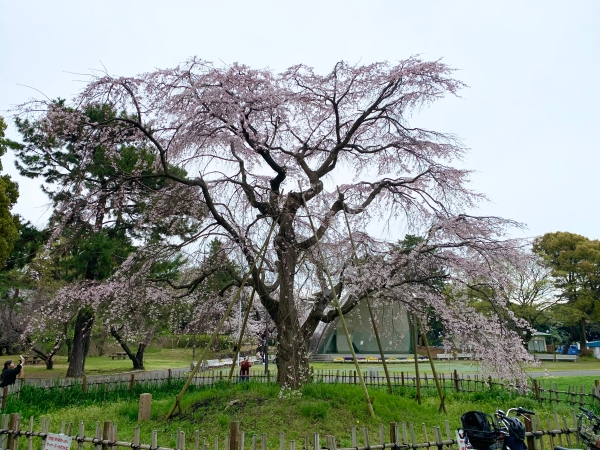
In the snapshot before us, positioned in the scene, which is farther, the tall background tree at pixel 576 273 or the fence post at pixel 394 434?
the tall background tree at pixel 576 273

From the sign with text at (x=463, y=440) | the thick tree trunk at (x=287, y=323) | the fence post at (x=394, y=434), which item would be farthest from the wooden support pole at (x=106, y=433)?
the thick tree trunk at (x=287, y=323)

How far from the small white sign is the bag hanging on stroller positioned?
157 inches

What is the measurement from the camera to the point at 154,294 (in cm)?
988

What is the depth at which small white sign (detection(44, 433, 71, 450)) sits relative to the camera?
4645 mm

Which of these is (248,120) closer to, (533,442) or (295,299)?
(295,299)

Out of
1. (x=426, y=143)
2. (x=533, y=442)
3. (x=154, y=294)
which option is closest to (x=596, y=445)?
(x=533, y=442)

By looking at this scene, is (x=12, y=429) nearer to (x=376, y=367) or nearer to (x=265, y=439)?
(x=265, y=439)

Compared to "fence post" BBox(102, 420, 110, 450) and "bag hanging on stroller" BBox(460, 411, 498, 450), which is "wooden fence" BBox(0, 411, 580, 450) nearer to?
"fence post" BBox(102, 420, 110, 450)

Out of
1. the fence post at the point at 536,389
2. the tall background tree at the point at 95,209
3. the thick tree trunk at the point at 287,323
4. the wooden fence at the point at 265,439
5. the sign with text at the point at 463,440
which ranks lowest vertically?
the fence post at the point at 536,389

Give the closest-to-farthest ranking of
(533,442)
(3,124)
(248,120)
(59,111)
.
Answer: (533,442) < (59,111) < (248,120) < (3,124)

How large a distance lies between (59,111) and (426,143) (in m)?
7.34

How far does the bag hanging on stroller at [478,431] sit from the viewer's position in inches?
149

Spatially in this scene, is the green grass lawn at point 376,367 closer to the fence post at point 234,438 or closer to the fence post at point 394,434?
the fence post at point 394,434

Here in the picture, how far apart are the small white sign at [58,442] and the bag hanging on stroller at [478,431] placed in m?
3.98
